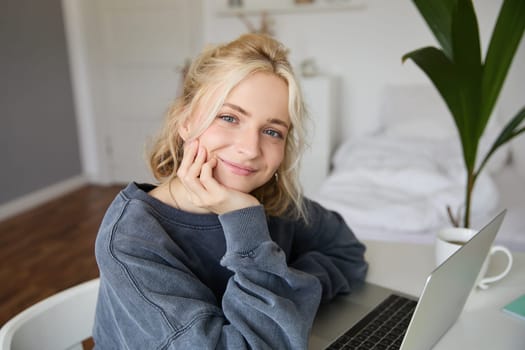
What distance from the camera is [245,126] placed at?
87cm

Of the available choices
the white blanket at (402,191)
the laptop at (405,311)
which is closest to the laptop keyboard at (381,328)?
the laptop at (405,311)

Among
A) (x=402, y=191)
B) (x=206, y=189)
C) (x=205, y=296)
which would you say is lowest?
(x=402, y=191)

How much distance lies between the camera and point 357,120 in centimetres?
362

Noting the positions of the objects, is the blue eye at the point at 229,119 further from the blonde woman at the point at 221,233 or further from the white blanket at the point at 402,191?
the white blanket at the point at 402,191

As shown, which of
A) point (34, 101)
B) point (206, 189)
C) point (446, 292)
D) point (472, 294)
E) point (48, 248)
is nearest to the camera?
point (446, 292)

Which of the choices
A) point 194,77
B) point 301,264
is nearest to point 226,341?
point 301,264

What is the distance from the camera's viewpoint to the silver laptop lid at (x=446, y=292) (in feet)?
2.13

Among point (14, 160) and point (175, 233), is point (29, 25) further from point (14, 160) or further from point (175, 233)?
point (175, 233)

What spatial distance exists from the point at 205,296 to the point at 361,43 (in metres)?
2.98

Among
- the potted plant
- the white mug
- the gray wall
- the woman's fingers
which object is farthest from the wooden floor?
the potted plant

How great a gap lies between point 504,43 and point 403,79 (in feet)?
8.07

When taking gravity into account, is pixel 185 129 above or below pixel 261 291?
above

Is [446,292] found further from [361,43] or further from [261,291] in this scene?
[361,43]

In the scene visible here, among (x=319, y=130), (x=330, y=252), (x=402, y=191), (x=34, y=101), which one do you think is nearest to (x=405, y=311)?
(x=330, y=252)
